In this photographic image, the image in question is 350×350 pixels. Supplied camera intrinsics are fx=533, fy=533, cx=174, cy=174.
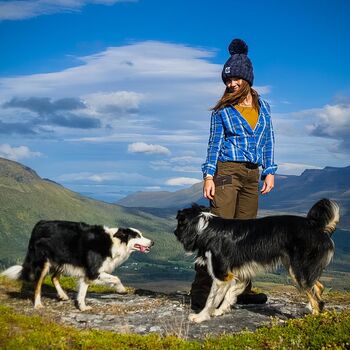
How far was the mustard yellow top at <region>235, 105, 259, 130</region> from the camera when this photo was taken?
37.2ft

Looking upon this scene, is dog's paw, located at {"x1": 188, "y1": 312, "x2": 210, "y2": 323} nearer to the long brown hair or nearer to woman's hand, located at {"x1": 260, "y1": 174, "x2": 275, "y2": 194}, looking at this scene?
woman's hand, located at {"x1": 260, "y1": 174, "x2": 275, "y2": 194}

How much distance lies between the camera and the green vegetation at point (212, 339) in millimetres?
8555

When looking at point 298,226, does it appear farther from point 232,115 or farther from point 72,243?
point 72,243

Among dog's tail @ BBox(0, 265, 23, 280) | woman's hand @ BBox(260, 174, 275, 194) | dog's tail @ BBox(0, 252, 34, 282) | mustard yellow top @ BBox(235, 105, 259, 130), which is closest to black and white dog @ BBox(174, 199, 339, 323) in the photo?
woman's hand @ BBox(260, 174, 275, 194)

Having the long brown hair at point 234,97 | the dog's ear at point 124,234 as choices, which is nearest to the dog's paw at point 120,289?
the dog's ear at point 124,234

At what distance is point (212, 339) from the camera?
354 inches

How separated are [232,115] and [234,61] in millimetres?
1127

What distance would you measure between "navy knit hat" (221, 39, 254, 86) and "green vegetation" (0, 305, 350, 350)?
5.01 meters

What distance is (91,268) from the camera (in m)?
13.3

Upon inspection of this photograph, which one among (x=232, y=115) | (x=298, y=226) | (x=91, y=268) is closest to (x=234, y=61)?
(x=232, y=115)

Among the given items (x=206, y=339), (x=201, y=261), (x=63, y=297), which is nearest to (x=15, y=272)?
(x=63, y=297)

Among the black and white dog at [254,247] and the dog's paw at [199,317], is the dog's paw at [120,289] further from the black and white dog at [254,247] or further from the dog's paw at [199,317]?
the dog's paw at [199,317]

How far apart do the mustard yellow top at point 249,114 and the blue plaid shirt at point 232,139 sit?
0.11 metres

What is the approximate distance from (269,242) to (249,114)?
284cm
